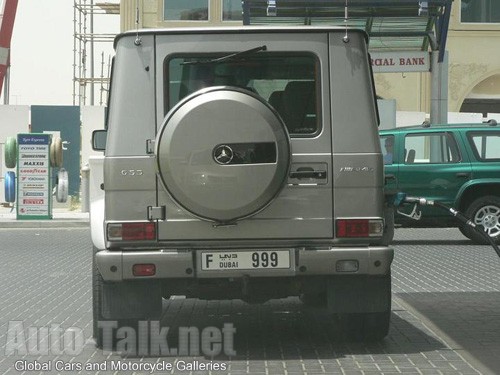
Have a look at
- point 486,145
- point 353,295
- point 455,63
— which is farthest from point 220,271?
point 455,63

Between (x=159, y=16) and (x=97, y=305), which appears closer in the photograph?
(x=97, y=305)

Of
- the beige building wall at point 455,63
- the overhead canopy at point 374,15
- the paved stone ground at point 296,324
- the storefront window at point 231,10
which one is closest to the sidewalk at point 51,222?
the overhead canopy at point 374,15

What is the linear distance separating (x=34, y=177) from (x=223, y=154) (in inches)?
797

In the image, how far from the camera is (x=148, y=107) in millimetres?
8227

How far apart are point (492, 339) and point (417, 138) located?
10.5 meters

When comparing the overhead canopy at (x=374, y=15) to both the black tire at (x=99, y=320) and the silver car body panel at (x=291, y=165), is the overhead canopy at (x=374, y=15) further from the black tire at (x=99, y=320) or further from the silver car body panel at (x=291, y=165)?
the black tire at (x=99, y=320)

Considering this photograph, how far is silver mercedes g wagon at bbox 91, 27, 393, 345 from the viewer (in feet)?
26.1

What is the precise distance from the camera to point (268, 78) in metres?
8.41

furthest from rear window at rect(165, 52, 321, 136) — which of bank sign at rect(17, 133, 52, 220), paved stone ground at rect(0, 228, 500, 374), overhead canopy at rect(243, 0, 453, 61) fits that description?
bank sign at rect(17, 133, 52, 220)

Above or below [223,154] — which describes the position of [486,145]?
above

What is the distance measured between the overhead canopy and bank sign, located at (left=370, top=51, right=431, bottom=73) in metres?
0.38

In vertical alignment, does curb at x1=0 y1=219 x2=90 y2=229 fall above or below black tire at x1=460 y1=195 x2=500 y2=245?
below

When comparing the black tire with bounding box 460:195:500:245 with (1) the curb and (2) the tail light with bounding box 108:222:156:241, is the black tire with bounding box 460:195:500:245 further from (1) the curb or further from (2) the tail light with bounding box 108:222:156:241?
(2) the tail light with bounding box 108:222:156:241

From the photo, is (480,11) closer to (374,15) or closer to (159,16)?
(159,16)
